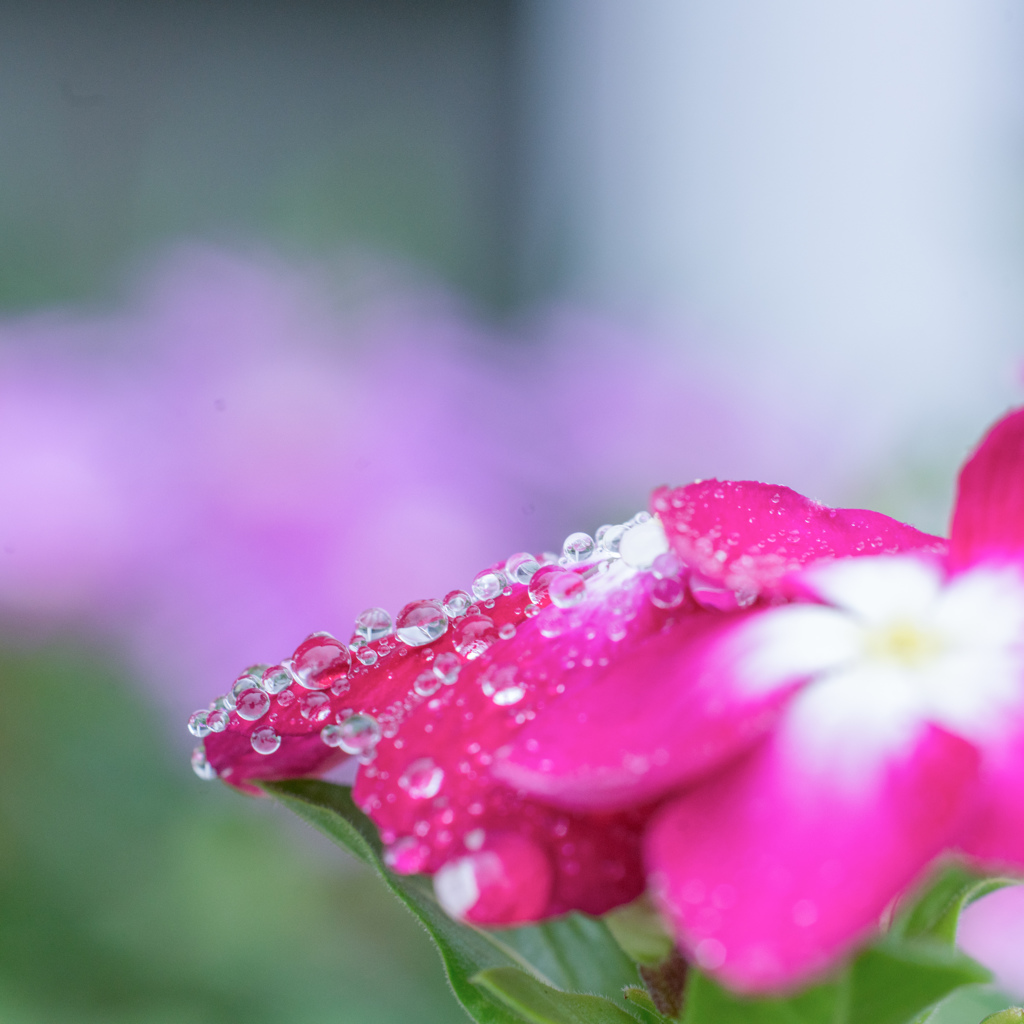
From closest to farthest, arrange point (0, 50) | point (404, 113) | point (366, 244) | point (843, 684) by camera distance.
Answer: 1. point (843, 684)
2. point (366, 244)
3. point (0, 50)
4. point (404, 113)

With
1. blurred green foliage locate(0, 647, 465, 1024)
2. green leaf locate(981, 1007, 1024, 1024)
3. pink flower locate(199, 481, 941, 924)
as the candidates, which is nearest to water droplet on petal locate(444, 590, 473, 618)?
pink flower locate(199, 481, 941, 924)

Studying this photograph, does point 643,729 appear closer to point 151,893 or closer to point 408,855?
point 408,855

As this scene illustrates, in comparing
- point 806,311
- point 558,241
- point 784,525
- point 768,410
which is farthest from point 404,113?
point 784,525

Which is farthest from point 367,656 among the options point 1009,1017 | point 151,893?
point 151,893

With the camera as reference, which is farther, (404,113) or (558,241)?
(404,113)

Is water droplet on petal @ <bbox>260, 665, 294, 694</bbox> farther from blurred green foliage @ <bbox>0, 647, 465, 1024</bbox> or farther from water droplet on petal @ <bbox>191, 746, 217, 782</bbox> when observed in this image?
blurred green foliage @ <bbox>0, 647, 465, 1024</bbox>

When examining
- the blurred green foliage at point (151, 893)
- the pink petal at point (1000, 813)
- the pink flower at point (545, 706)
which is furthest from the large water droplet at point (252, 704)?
the blurred green foliage at point (151, 893)

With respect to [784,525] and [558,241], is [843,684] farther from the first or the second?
[558,241]

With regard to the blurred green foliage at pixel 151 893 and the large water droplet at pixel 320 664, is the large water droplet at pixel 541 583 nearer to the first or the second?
the large water droplet at pixel 320 664
